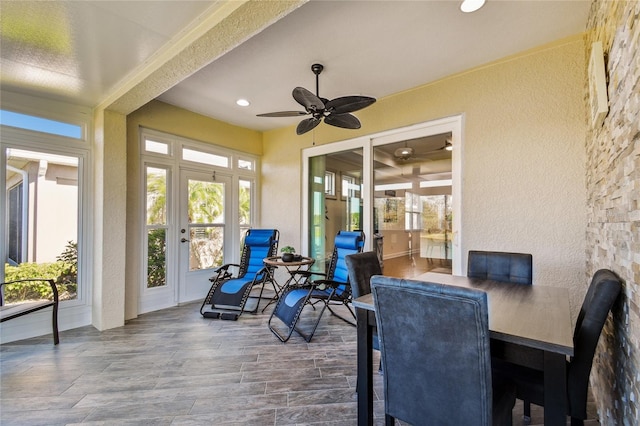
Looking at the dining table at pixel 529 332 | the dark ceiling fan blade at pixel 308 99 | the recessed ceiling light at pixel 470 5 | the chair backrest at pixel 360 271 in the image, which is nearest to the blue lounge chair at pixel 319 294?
the chair backrest at pixel 360 271

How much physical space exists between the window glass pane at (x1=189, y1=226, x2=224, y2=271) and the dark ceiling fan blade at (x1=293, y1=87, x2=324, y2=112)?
2.90 m

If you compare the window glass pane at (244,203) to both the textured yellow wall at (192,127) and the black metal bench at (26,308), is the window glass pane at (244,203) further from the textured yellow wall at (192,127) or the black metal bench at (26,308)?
the black metal bench at (26,308)

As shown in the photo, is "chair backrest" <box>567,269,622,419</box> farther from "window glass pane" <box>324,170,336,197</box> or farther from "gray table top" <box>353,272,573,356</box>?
"window glass pane" <box>324,170,336,197</box>

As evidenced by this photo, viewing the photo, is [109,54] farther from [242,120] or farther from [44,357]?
[44,357]

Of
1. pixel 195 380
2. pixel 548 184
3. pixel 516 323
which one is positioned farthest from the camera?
pixel 548 184

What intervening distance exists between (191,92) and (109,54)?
1204 millimetres

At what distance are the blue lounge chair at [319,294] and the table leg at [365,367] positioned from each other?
53.6 inches

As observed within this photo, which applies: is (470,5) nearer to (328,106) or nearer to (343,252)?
Answer: (328,106)

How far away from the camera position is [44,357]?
2.63 metres

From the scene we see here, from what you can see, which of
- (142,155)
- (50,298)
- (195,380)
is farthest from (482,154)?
(50,298)

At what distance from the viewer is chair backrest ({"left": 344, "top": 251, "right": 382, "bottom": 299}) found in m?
2.15

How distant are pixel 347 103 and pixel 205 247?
11.1 feet

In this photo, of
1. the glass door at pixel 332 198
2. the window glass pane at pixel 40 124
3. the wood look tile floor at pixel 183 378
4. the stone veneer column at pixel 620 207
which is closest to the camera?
the stone veneer column at pixel 620 207

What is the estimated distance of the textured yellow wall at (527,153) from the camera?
260 cm
